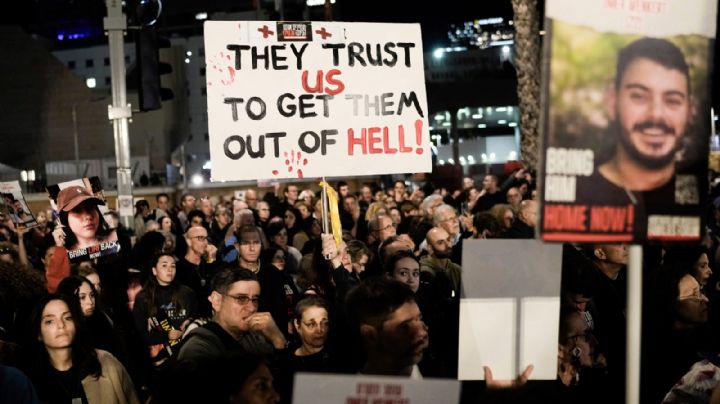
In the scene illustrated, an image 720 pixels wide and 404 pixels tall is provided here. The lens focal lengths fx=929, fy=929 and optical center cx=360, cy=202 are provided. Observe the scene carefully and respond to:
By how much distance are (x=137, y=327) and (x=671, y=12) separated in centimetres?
485

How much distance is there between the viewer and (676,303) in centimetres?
552

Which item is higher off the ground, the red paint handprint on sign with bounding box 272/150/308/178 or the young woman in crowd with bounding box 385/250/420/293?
the red paint handprint on sign with bounding box 272/150/308/178

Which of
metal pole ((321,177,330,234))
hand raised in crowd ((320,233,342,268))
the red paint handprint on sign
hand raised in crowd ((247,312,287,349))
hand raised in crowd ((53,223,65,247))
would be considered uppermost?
the red paint handprint on sign

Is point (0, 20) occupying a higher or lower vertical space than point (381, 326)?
higher

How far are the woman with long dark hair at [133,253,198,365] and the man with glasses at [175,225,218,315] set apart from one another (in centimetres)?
64

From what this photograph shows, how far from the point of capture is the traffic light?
1245 centimetres

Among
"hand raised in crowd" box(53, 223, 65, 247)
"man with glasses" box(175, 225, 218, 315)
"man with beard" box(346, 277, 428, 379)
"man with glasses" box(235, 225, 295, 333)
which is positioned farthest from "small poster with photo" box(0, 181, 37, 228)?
"man with beard" box(346, 277, 428, 379)

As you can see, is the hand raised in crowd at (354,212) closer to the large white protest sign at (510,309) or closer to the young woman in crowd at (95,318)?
the young woman in crowd at (95,318)

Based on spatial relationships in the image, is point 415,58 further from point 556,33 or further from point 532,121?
point 532,121

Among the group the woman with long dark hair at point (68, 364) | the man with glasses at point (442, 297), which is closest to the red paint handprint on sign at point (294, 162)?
the man with glasses at point (442, 297)

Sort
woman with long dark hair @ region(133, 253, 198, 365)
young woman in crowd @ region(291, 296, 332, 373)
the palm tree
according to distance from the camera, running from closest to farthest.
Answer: young woman in crowd @ region(291, 296, 332, 373) → woman with long dark hair @ region(133, 253, 198, 365) → the palm tree

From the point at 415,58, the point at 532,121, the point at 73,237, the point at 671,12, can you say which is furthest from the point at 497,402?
the point at 532,121

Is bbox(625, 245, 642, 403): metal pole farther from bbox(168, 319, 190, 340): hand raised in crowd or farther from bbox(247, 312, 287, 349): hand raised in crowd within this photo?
bbox(168, 319, 190, 340): hand raised in crowd

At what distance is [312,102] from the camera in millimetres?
6426
